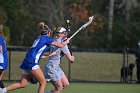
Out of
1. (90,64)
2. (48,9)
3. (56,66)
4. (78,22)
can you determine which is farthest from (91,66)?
(48,9)

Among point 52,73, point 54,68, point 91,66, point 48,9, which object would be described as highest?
point 48,9

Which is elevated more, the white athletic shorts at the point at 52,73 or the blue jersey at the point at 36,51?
the blue jersey at the point at 36,51

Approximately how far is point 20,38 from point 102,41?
6854mm

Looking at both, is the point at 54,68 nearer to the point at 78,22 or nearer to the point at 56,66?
the point at 56,66

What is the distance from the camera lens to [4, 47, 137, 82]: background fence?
2544 cm

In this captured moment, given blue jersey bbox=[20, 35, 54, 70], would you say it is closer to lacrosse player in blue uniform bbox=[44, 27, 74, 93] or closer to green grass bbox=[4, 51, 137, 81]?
lacrosse player in blue uniform bbox=[44, 27, 74, 93]

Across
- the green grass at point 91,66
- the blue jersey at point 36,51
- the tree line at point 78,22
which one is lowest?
the green grass at point 91,66

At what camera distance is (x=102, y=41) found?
4191 cm

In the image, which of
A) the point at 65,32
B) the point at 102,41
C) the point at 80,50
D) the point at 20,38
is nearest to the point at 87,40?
the point at 102,41

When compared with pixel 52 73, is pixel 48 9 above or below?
above

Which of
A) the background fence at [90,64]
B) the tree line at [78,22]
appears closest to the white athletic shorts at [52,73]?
the background fence at [90,64]

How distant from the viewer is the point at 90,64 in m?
27.3

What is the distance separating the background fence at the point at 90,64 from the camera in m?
25.4

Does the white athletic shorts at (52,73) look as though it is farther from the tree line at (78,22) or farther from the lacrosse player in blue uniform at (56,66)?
the tree line at (78,22)
